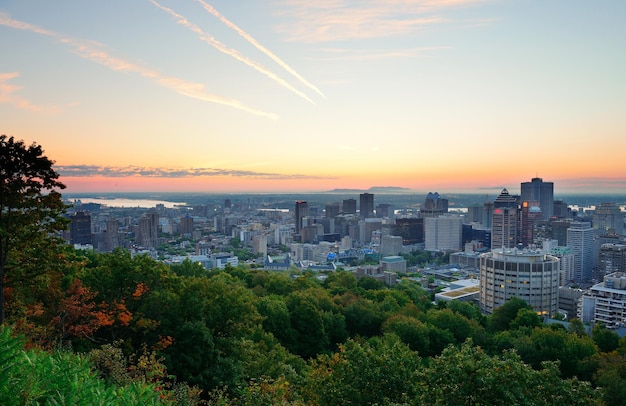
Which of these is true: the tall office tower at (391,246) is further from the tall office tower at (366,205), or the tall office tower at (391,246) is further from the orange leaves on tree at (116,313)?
the orange leaves on tree at (116,313)

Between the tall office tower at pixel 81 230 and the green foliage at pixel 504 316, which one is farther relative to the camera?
the tall office tower at pixel 81 230

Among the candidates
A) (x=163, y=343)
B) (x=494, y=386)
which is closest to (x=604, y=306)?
(x=494, y=386)

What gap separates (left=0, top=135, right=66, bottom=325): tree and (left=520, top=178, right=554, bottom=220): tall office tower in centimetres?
8128

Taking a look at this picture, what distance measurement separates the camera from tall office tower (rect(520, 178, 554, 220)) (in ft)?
260

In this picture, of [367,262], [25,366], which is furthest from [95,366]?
[367,262]

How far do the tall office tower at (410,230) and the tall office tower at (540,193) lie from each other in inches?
805

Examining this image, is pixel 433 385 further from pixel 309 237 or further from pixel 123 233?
pixel 309 237

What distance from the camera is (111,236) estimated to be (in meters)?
53.0

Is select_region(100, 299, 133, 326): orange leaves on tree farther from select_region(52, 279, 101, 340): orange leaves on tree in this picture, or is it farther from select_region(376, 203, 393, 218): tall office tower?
select_region(376, 203, 393, 218): tall office tower

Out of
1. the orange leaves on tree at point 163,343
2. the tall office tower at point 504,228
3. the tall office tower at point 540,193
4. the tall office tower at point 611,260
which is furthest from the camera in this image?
the tall office tower at point 540,193

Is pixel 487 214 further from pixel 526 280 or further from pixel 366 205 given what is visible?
pixel 526 280

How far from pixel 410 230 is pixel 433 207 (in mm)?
12999

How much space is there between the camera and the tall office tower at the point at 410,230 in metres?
70.8

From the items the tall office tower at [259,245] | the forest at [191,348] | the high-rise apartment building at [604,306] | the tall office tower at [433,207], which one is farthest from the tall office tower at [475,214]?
the forest at [191,348]
